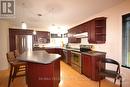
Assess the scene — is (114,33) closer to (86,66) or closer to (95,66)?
(95,66)

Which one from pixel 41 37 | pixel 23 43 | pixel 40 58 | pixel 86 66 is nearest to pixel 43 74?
pixel 40 58

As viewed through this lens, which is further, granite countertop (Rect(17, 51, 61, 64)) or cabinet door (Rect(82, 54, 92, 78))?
cabinet door (Rect(82, 54, 92, 78))

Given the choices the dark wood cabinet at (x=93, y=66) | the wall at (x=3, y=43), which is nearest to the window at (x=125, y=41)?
the dark wood cabinet at (x=93, y=66)

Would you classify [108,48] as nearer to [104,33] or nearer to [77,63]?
[104,33]

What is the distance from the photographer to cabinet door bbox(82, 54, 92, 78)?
3932 mm

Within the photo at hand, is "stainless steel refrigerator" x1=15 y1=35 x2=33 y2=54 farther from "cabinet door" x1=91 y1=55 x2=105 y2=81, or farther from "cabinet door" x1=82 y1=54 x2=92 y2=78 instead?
"cabinet door" x1=91 y1=55 x2=105 y2=81

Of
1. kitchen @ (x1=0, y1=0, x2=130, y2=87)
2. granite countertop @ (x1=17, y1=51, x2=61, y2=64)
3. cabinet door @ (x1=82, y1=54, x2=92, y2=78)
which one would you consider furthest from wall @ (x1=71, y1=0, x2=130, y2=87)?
granite countertop @ (x1=17, y1=51, x2=61, y2=64)

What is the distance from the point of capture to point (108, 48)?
3.81 m

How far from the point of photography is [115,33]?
11.4 ft

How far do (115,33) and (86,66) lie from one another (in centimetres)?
155

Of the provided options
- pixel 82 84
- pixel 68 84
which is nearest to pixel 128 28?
pixel 82 84

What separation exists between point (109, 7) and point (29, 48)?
5.60 metres

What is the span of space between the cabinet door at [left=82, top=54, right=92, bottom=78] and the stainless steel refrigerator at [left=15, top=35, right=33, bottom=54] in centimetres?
432

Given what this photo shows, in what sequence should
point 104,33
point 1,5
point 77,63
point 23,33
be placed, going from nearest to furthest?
point 1,5 → point 104,33 → point 77,63 → point 23,33
